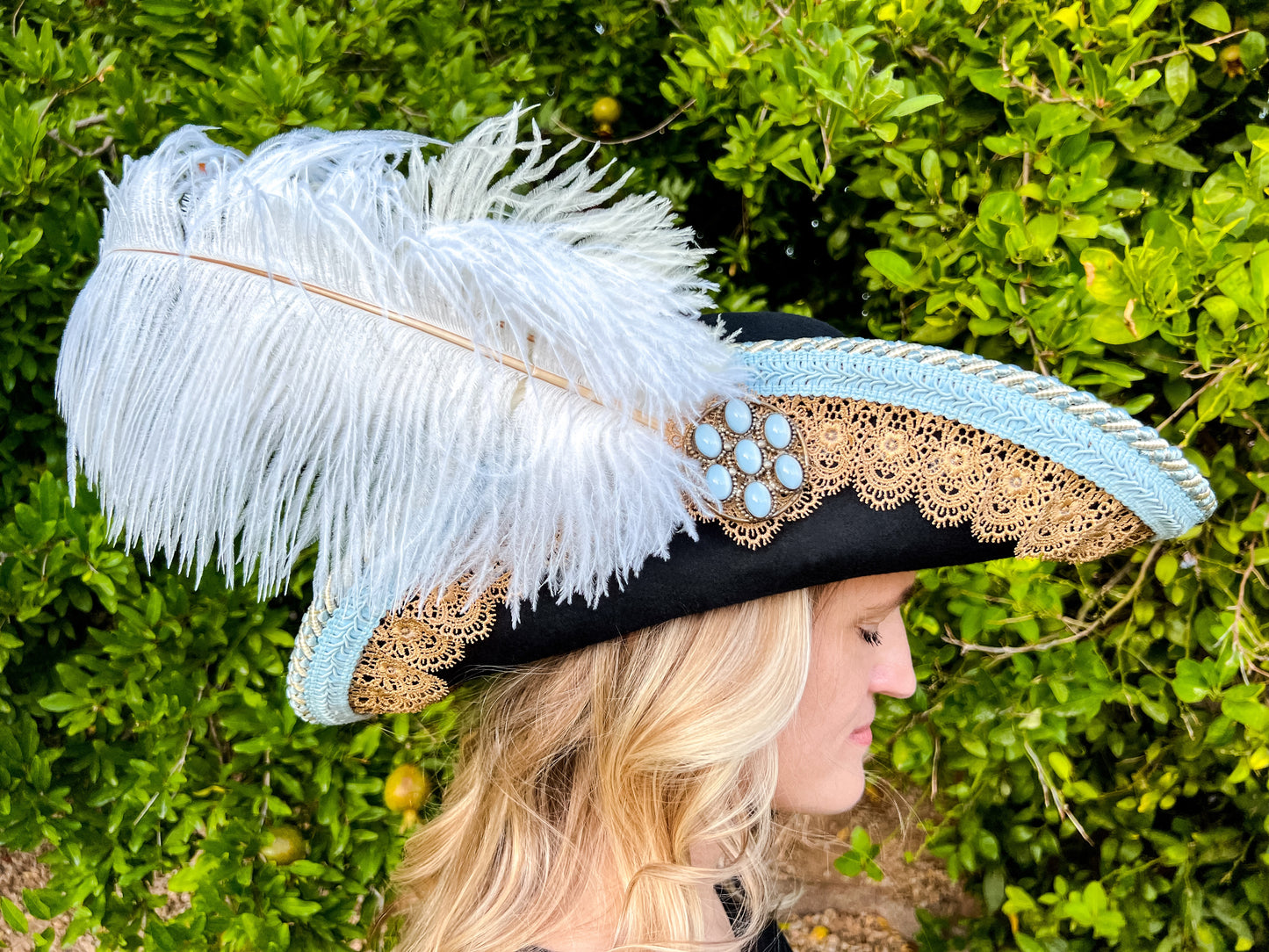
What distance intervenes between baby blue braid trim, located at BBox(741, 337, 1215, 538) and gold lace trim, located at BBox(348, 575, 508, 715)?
18.4 inches

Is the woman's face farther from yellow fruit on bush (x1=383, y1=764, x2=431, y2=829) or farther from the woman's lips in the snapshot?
yellow fruit on bush (x1=383, y1=764, x2=431, y2=829)

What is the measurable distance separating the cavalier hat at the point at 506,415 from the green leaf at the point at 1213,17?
858 millimetres

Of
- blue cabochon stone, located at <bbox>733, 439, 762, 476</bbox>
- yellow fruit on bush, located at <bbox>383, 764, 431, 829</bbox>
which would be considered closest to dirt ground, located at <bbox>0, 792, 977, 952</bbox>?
yellow fruit on bush, located at <bbox>383, 764, 431, 829</bbox>

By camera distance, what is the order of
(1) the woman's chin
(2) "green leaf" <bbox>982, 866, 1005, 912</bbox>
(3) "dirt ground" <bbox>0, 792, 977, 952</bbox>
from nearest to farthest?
(1) the woman's chin → (2) "green leaf" <bbox>982, 866, 1005, 912</bbox> → (3) "dirt ground" <bbox>0, 792, 977, 952</bbox>

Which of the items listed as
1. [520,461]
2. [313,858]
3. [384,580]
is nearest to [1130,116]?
[520,461]

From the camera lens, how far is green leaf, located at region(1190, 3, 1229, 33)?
1314 millimetres

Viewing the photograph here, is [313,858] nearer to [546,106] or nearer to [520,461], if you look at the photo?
[520,461]

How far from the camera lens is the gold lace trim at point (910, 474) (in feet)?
3.00

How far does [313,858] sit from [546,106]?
158cm

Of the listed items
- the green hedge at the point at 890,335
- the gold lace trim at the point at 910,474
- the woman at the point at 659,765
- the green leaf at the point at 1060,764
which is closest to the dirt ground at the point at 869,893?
the green hedge at the point at 890,335

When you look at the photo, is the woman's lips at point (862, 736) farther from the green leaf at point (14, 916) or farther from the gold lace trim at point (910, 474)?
the green leaf at point (14, 916)

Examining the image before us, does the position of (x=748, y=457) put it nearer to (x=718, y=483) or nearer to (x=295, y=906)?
(x=718, y=483)

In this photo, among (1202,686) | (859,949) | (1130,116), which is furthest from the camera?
(859,949)

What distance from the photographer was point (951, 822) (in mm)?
2025
